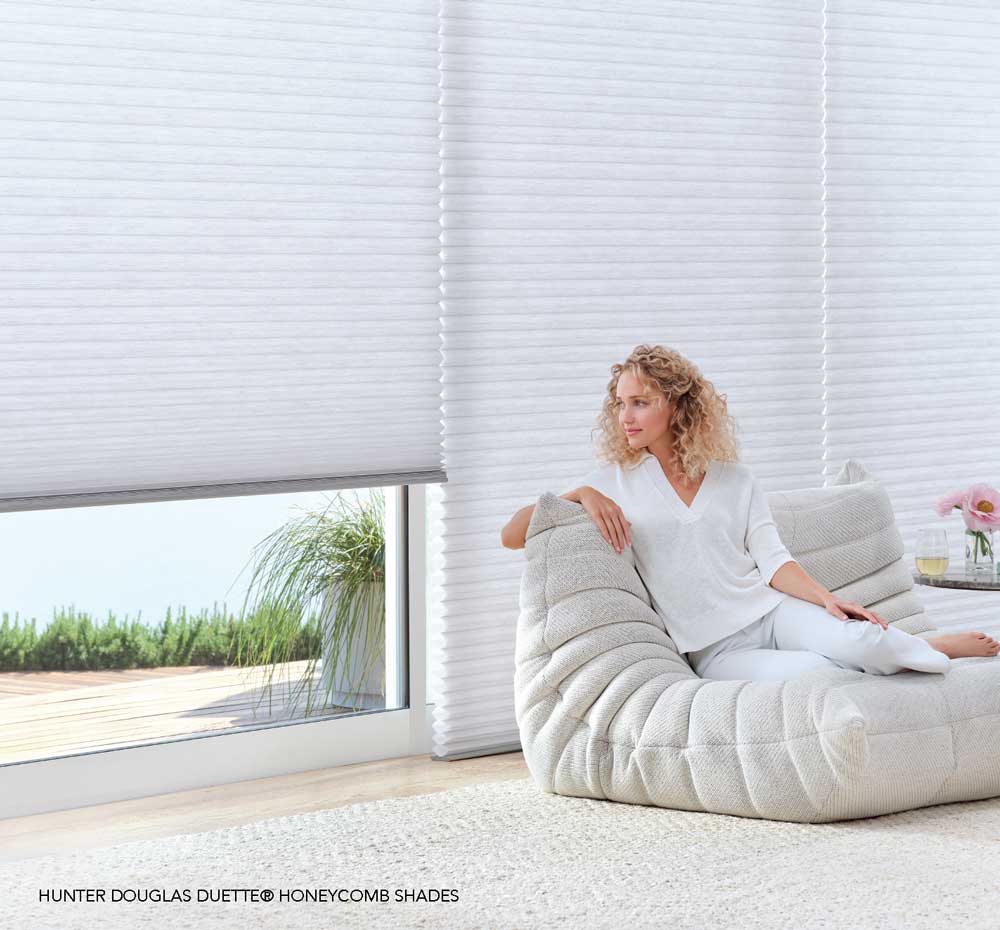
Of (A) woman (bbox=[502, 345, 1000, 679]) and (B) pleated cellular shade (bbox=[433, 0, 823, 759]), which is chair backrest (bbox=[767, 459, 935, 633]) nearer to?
(A) woman (bbox=[502, 345, 1000, 679])

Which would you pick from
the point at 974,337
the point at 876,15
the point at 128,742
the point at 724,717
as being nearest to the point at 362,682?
the point at 128,742

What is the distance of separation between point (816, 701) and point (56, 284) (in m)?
2.10

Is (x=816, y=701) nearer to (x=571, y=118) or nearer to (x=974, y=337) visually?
(x=571, y=118)

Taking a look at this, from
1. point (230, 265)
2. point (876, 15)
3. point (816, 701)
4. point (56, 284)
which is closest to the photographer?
point (816, 701)

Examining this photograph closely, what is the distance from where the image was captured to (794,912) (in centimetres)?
260

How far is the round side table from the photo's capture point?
3.66 metres

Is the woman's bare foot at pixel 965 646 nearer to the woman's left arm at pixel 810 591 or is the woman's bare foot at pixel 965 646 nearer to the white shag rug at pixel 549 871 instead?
the woman's left arm at pixel 810 591

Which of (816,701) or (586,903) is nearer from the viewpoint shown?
(586,903)

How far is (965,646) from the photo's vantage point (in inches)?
136

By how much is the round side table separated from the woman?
21cm

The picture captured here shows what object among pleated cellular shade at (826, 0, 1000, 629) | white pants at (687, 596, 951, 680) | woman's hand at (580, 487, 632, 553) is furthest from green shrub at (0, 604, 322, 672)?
pleated cellular shade at (826, 0, 1000, 629)

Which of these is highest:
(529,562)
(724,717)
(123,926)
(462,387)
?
(462,387)

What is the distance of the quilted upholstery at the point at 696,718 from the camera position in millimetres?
2994

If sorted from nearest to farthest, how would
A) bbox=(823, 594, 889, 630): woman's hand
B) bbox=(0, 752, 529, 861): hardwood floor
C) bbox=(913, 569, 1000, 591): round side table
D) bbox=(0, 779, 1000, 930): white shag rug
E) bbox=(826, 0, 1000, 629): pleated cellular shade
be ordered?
bbox=(0, 779, 1000, 930): white shag rug < bbox=(0, 752, 529, 861): hardwood floor < bbox=(823, 594, 889, 630): woman's hand < bbox=(913, 569, 1000, 591): round side table < bbox=(826, 0, 1000, 629): pleated cellular shade
